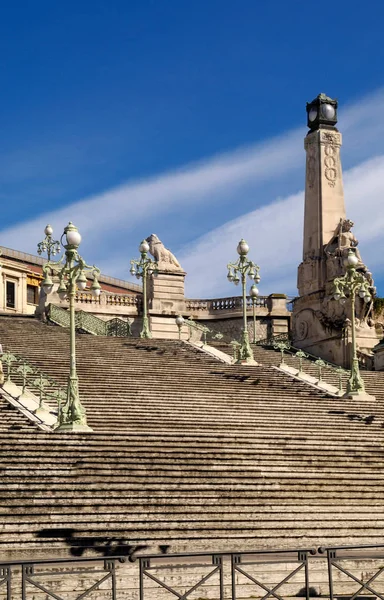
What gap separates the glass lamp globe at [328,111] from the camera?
4250 centimetres

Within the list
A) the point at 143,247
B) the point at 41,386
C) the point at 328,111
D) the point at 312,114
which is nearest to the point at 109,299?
the point at 143,247

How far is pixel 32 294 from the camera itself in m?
65.2

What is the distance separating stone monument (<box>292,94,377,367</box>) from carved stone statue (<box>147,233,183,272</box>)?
7.20m

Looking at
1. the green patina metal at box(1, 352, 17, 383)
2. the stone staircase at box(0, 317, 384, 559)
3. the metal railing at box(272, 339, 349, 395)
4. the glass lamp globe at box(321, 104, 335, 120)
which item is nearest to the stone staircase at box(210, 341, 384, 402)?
the metal railing at box(272, 339, 349, 395)

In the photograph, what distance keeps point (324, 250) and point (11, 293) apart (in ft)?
82.2

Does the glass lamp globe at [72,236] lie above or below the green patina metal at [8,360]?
above

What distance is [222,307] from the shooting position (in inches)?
1945

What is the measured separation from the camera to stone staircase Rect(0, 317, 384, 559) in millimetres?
17531

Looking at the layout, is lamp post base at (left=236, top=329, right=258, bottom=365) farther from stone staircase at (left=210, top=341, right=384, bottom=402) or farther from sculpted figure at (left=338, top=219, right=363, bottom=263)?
sculpted figure at (left=338, top=219, right=363, bottom=263)

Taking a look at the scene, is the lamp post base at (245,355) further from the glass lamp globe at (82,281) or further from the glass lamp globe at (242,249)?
the glass lamp globe at (82,281)

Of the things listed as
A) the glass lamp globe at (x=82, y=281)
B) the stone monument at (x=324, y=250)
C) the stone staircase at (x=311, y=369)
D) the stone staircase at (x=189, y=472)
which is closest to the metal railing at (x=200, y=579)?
the stone staircase at (x=189, y=472)

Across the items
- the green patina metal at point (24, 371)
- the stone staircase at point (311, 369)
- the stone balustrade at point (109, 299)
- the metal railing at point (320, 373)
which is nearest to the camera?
the green patina metal at point (24, 371)

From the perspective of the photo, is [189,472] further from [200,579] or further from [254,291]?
[254,291]

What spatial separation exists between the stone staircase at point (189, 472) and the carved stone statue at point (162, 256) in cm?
1894
